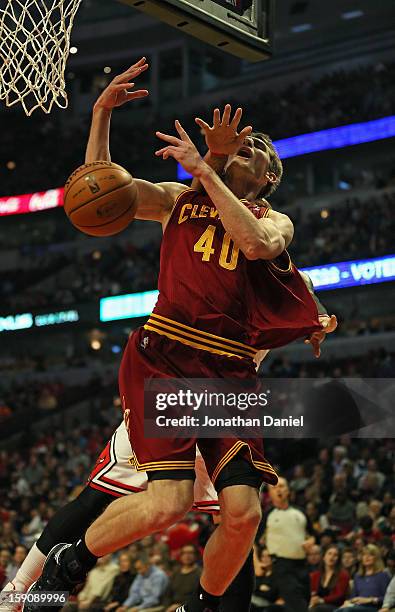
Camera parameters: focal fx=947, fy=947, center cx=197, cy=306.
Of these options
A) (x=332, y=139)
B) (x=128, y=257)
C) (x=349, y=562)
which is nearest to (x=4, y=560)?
(x=349, y=562)

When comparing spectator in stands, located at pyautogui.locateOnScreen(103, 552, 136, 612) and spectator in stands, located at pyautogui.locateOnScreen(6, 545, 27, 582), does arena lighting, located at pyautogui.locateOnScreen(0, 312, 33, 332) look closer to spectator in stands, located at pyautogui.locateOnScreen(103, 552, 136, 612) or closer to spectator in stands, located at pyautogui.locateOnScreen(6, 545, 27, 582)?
spectator in stands, located at pyautogui.locateOnScreen(6, 545, 27, 582)

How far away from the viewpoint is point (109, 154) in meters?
4.82

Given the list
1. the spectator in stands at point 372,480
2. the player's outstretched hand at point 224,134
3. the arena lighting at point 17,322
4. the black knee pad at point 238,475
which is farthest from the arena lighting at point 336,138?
the black knee pad at point 238,475

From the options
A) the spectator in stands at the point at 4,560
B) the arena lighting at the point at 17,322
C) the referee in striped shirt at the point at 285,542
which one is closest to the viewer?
the referee in striped shirt at the point at 285,542

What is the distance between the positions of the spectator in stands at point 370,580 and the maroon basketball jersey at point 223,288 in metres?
4.64

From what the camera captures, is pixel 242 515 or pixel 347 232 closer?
pixel 242 515

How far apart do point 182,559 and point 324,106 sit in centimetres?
1982

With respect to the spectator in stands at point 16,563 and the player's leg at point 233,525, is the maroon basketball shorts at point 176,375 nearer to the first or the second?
the player's leg at point 233,525

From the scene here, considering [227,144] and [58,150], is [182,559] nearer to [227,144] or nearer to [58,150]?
[227,144]

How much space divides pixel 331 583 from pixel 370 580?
526 mm

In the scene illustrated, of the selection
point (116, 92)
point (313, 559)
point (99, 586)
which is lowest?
point (99, 586)

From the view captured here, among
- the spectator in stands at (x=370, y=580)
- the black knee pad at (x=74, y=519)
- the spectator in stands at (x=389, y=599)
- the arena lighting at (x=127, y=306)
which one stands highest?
the black knee pad at (x=74, y=519)

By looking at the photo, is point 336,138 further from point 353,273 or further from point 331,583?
point 331,583

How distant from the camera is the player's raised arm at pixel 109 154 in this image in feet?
15.5
